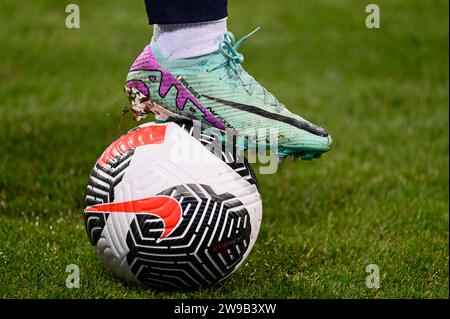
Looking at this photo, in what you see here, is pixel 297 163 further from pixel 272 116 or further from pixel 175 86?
pixel 175 86

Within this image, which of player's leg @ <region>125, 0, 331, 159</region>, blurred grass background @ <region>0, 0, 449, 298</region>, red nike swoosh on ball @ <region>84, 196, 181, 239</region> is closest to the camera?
red nike swoosh on ball @ <region>84, 196, 181, 239</region>

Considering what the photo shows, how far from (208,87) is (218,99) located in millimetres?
73

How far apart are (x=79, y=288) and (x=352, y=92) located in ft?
16.8

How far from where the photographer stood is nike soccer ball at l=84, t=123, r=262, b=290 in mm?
3541

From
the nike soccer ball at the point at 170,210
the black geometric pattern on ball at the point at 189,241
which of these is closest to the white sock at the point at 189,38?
the nike soccer ball at the point at 170,210

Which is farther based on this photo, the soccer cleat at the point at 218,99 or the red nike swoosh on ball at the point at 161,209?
the soccer cleat at the point at 218,99

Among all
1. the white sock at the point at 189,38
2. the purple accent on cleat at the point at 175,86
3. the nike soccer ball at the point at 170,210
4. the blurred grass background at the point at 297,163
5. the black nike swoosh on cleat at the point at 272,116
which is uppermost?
the white sock at the point at 189,38

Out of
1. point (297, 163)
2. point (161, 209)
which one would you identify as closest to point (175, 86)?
point (161, 209)

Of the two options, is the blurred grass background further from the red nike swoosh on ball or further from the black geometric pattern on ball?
the red nike swoosh on ball

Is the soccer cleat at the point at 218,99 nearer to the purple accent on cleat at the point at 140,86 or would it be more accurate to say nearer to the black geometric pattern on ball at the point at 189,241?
the purple accent on cleat at the point at 140,86

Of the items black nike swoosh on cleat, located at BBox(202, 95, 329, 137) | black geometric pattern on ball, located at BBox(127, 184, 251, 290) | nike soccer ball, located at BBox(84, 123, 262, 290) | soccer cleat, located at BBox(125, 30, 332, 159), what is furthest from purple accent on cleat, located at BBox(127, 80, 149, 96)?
black geometric pattern on ball, located at BBox(127, 184, 251, 290)

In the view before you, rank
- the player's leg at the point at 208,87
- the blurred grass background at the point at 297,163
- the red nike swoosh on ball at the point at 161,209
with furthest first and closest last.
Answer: the blurred grass background at the point at 297,163, the player's leg at the point at 208,87, the red nike swoosh on ball at the point at 161,209

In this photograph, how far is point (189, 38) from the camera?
3.62 m

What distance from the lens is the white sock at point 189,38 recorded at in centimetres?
362
